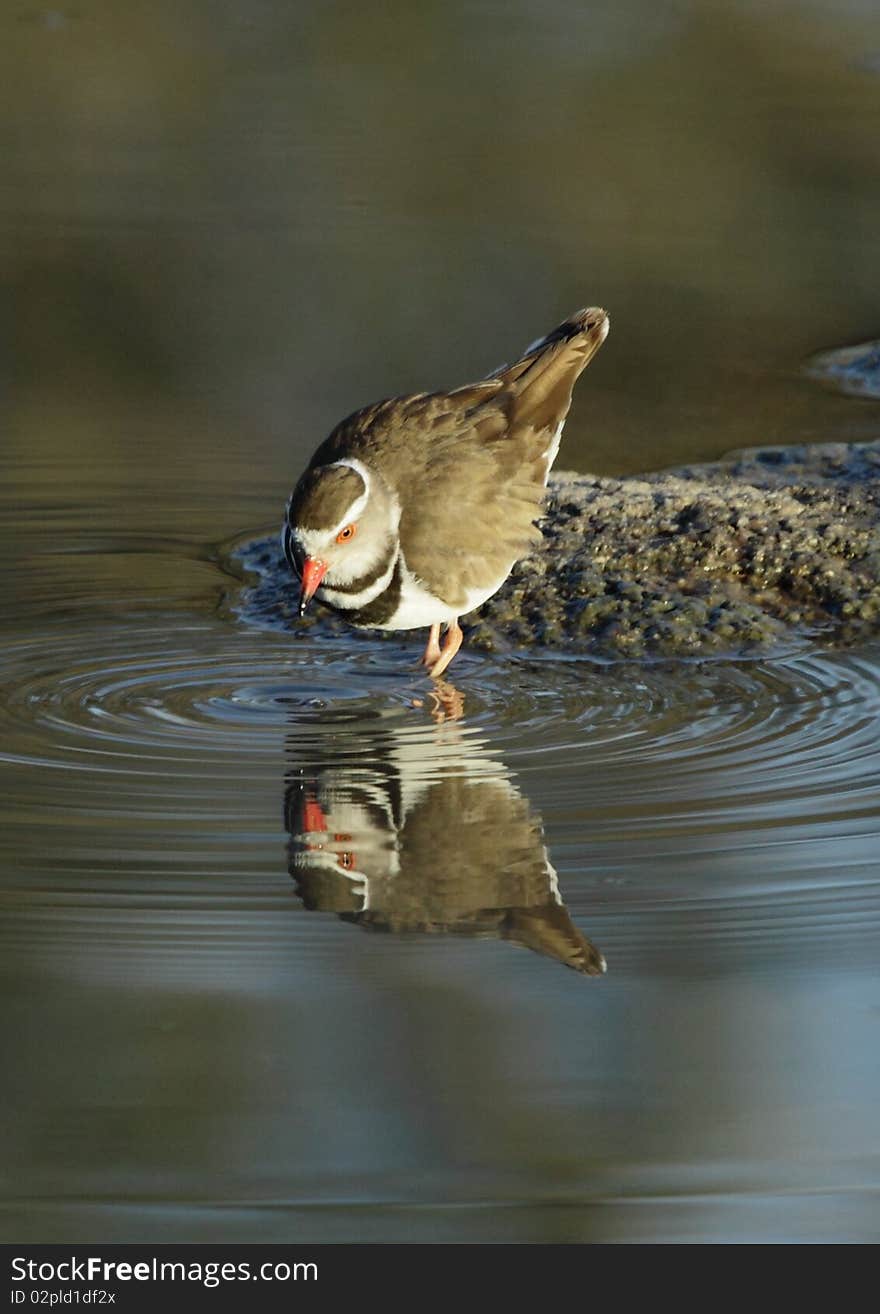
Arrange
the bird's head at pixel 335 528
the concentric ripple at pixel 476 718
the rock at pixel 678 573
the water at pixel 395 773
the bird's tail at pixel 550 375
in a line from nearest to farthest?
the water at pixel 395 773 → the concentric ripple at pixel 476 718 → the bird's head at pixel 335 528 → the rock at pixel 678 573 → the bird's tail at pixel 550 375

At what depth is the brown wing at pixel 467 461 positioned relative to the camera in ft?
24.0

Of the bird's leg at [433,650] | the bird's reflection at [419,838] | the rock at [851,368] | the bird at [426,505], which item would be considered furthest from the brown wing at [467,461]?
the rock at [851,368]

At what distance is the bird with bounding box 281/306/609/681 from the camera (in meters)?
6.99

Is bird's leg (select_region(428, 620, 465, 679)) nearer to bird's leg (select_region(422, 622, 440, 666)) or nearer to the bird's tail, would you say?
bird's leg (select_region(422, 622, 440, 666))

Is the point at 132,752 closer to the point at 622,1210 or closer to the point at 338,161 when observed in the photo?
the point at 622,1210

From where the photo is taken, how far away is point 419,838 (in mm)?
5707

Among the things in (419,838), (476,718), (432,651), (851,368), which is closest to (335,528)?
(432,651)

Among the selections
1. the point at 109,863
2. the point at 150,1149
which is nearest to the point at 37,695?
the point at 109,863

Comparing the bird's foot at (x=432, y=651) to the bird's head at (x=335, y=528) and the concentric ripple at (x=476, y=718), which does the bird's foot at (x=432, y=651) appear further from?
the bird's head at (x=335, y=528)

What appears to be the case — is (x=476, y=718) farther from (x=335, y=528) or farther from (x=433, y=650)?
(x=335, y=528)

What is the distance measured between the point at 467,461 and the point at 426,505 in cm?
30

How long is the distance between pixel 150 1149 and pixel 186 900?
1109 mm

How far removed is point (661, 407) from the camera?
10.5 m

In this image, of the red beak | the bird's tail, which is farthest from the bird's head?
the bird's tail
